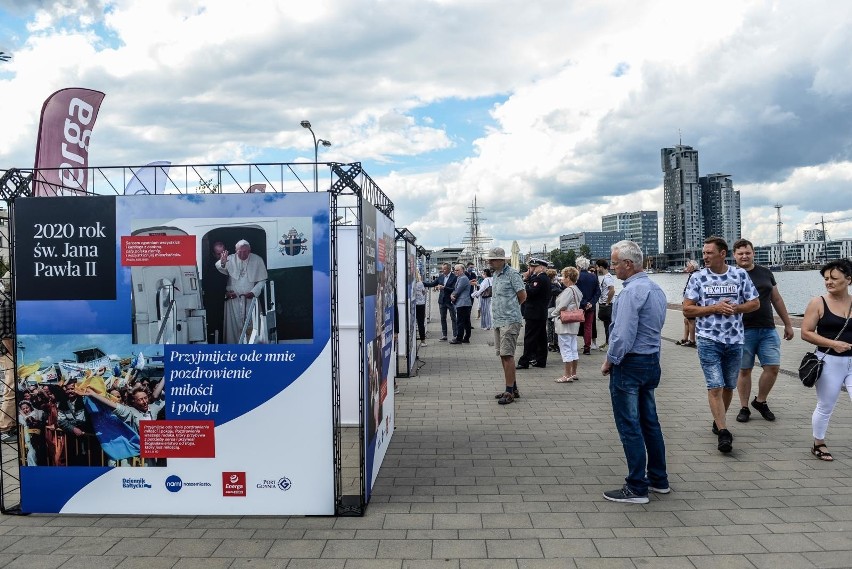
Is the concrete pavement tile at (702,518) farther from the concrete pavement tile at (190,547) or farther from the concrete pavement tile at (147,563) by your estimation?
the concrete pavement tile at (147,563)

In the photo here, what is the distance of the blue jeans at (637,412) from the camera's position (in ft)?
14.8

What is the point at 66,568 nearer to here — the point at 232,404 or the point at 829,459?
the point at 232,404

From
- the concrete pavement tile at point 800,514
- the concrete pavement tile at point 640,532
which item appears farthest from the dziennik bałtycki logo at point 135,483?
the concrete pavement tile at point 800,514

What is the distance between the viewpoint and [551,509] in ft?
14.4

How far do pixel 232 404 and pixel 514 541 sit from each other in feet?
6.70

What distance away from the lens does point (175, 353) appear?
4234 millimetres

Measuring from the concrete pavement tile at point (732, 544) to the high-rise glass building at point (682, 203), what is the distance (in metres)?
186

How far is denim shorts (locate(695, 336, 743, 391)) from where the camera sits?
5.75 m

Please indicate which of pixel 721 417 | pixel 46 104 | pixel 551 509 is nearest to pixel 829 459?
pixel 721 417

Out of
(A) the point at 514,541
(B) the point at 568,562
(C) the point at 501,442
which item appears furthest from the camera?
(C) the point at 501,442

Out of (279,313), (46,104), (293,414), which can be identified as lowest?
(293,414)

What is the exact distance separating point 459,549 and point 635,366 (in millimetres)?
1803

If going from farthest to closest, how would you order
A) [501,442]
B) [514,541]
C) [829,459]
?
[501,442] → [829,459] → [514,541]

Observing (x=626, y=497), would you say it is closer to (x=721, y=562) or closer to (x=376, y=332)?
(x=721, y=562)
